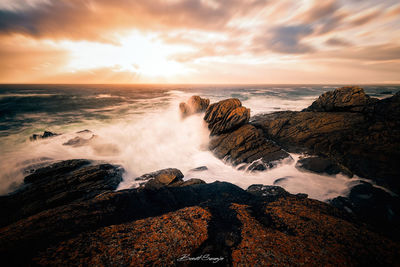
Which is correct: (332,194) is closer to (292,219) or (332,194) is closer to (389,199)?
(389,199)

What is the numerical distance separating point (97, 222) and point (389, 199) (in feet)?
41.6

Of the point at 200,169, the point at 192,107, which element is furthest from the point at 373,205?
the point at 192,107

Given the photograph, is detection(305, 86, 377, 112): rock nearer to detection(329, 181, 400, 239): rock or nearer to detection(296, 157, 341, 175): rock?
detection(296, 157, 341, 175): rock

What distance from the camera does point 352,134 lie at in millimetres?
10781

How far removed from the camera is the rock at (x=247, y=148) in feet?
39.7

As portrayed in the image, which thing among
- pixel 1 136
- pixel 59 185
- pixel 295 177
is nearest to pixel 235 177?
pixel 295 177

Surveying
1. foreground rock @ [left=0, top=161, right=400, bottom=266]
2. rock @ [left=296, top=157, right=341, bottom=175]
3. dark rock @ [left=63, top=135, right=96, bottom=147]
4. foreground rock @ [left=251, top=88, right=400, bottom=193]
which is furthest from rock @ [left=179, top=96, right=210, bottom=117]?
foreground rock @ [left=0, top=161, right=400, bottom=266]

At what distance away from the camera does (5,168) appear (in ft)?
34.6

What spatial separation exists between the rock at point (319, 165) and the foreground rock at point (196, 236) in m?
5.67

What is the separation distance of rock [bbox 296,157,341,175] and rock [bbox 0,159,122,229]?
13291 millimetres

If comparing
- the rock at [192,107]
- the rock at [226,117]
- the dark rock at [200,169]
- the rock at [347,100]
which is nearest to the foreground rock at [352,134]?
the rock at [347,100]

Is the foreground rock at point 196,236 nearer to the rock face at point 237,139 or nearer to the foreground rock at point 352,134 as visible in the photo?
the rock face at point 237,139

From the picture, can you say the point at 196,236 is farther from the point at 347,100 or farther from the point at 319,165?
the point at 347,100

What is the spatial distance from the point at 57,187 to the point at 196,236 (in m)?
9.28
